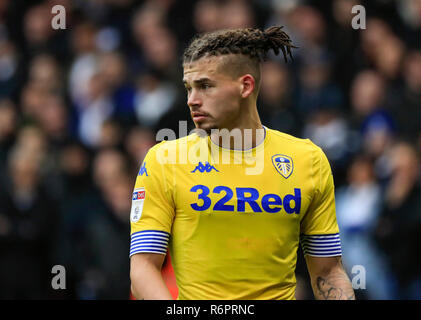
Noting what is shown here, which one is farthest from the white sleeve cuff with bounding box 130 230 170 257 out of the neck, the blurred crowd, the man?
the blurred crowd

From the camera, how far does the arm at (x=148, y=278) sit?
3723 mm

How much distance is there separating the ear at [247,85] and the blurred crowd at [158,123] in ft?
12.1

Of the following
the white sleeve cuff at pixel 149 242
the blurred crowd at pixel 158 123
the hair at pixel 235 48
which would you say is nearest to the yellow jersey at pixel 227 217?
the white sleeve cuff at pixel 149 242

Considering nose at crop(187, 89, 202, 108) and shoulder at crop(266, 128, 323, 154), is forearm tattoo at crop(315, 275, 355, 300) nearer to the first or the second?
shoulder at crop(266, 128, 323, 154)

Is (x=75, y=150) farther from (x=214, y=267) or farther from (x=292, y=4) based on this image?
(x=214, y=267)

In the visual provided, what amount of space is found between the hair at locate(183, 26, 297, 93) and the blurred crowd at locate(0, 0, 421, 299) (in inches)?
145

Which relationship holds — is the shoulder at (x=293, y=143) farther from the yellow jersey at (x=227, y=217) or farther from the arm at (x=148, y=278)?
the arm at (x=148, y=278)

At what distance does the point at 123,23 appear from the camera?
902 centimetres

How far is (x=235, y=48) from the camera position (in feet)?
13.4

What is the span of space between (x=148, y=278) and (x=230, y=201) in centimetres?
63

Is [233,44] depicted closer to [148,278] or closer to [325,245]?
[325,245]

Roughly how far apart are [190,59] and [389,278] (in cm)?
431

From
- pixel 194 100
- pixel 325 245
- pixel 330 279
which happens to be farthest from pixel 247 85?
pixel 330 279

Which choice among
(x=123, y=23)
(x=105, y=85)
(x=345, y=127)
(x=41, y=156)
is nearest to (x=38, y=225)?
(x=41, y=156)
